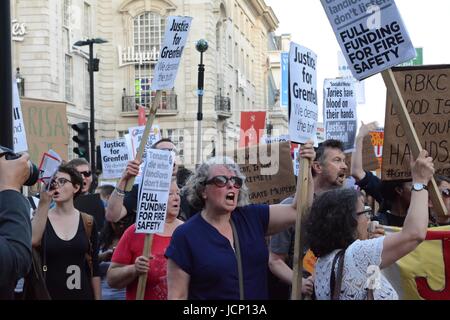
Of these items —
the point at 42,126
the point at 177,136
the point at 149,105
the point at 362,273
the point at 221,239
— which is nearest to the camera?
the point at 362,273

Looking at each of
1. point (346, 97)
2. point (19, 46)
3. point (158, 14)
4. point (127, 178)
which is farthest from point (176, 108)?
point (127, 178)

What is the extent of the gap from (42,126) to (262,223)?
487 centimetres

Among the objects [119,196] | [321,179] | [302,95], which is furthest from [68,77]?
[302,95]

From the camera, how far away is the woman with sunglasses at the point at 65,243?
5.51 meters

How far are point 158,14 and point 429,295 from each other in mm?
41845

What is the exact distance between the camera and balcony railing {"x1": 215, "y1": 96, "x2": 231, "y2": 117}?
155 ft

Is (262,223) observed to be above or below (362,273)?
above

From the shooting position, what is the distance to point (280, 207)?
466 cm

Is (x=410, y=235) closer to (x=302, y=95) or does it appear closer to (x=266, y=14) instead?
(x=302, y=95)


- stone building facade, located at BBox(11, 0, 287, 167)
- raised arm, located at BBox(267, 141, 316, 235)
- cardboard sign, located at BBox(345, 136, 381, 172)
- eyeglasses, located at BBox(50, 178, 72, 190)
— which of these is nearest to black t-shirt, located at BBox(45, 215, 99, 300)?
eyeglasses, located at BBox(50, 178, 72, 190)

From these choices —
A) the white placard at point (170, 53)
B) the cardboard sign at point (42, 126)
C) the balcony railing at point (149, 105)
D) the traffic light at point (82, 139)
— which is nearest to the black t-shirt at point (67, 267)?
the white placard at point (170, 53)

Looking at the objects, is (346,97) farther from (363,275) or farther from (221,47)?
(221,47)

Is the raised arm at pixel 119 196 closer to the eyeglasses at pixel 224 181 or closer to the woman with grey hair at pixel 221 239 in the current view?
the woman with grey hair at pixel 221 239

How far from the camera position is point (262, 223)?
14.8ft
